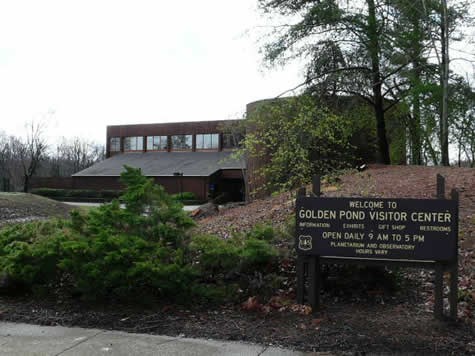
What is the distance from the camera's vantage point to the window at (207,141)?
51.2 metres

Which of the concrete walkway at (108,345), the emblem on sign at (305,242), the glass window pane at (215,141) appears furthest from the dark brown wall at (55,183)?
the emblem on sign at (305,242)

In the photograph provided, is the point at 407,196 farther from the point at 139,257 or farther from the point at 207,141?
the point at 207,141

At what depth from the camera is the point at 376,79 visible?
18922 mm

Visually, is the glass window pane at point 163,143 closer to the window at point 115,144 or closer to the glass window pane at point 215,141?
the window at point 115,144

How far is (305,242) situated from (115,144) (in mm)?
55771

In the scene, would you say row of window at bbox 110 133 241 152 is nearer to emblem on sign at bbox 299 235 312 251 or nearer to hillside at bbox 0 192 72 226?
hillside at bbox 0 192 72 226

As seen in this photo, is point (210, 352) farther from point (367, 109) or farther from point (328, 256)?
point (367, 109)

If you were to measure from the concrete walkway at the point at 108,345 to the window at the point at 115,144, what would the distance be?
54.8 metres

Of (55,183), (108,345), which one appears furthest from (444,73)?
(55,183)

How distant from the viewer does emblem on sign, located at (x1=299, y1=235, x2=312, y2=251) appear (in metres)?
5.41

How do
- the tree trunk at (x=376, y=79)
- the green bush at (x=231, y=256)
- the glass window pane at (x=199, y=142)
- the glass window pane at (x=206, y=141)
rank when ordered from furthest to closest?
the glass window pane at (x=199, y=142) < the glass window pane at (x=206, y=141) < the tree trunk at (x=376, y=79) < the green bush at (x=231, y=256)

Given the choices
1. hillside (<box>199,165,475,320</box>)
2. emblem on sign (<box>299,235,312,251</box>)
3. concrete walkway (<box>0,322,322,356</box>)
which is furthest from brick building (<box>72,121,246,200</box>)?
concrete walkway (<box>0,322,322,356</box>)

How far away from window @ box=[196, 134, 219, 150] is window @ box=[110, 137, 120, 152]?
1161 centimetres

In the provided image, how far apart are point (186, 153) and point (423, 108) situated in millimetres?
37441
